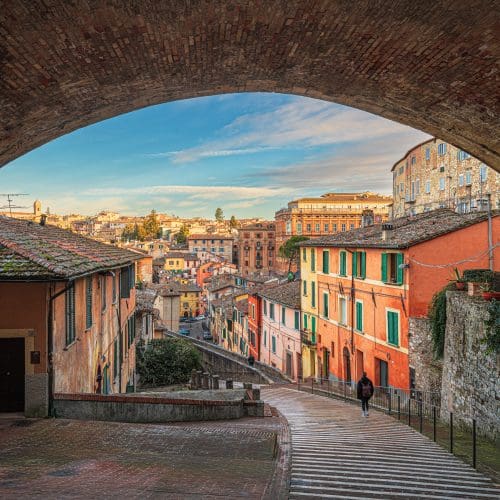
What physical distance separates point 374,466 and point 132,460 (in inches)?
152

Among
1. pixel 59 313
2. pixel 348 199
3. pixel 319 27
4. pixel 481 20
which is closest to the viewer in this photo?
pixel 481 20

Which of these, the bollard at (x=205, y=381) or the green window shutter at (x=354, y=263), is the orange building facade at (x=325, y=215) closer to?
the green window shutter at (x=354, y=263)

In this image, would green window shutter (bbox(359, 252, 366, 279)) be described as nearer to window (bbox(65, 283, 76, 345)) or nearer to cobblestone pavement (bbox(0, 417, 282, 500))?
cobblestone pavement (bbox(0, 417, 282, 500))

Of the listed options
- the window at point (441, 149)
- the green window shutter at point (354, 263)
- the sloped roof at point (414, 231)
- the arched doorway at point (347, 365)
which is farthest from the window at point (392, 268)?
the window at point (441, 149)

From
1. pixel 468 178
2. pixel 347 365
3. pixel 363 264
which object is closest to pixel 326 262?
pixel 363 264

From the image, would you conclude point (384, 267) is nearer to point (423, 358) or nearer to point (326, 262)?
point (423, 358)

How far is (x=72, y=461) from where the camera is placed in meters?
7.99

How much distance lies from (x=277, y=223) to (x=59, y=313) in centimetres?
10580

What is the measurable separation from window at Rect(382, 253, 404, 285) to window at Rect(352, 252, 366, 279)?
2.24 meters

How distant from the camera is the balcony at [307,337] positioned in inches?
1329

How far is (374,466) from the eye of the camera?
8641mm

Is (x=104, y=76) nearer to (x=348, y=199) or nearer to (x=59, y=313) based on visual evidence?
(x=59, y=313)

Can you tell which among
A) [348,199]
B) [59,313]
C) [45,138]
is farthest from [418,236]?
[348,199]

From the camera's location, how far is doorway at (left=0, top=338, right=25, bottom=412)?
11.1 metres
